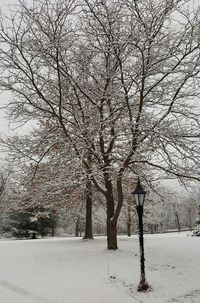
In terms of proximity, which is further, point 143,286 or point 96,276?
point 96,276

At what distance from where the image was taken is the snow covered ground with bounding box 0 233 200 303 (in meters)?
9.68

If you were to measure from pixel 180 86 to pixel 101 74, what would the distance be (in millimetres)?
2959

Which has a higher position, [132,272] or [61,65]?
[61,65]

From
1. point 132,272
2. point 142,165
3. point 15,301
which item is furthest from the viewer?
point 142,165

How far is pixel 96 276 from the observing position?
1147 centimetres

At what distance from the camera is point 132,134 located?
1416 centimetres

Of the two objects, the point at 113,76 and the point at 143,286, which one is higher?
the point at 113,76

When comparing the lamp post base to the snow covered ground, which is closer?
the snow covered ground

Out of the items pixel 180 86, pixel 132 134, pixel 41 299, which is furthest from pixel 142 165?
pixel 41 299

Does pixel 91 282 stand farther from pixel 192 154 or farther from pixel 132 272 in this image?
pixel 192 154

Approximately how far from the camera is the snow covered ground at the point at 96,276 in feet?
31.8

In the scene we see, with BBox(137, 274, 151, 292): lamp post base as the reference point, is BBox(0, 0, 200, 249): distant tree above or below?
above

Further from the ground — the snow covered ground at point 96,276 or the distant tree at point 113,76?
the distant tree at point 113,76

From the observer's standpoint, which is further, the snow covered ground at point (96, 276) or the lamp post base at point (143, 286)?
the lamp post base at point (143, 286)
